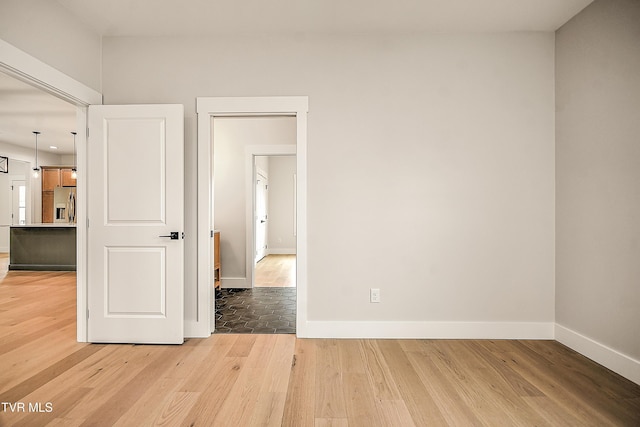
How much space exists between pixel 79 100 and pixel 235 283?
309 centimetres

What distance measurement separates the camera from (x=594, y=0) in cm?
268

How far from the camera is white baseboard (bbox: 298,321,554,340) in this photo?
3135mm

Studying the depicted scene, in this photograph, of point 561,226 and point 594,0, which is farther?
point 561,226

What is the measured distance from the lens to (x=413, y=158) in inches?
125

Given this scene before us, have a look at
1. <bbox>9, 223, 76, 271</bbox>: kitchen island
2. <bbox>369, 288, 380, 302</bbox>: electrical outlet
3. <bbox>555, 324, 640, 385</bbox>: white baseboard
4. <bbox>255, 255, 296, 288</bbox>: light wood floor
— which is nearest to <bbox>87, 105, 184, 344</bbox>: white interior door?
<bbox>369, 288, 380, 302</bbox>: electrical outlet

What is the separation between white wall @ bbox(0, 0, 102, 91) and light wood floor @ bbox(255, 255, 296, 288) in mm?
3543

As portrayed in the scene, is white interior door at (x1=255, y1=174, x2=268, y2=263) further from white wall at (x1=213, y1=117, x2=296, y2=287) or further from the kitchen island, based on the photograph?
the kitchen island

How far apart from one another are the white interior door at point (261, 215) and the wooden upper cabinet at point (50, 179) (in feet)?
18.1

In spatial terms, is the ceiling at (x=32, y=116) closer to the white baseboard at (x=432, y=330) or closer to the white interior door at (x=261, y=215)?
the white interior door at (x=261, y=215)

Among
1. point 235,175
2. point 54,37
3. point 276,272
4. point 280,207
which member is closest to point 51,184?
point 280,207

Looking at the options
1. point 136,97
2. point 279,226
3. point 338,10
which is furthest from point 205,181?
point 279,226

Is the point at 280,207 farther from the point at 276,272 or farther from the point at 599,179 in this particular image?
the point at 599,179

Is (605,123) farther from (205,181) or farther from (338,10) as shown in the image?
(205,181)

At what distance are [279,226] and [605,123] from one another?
26.3 feet
